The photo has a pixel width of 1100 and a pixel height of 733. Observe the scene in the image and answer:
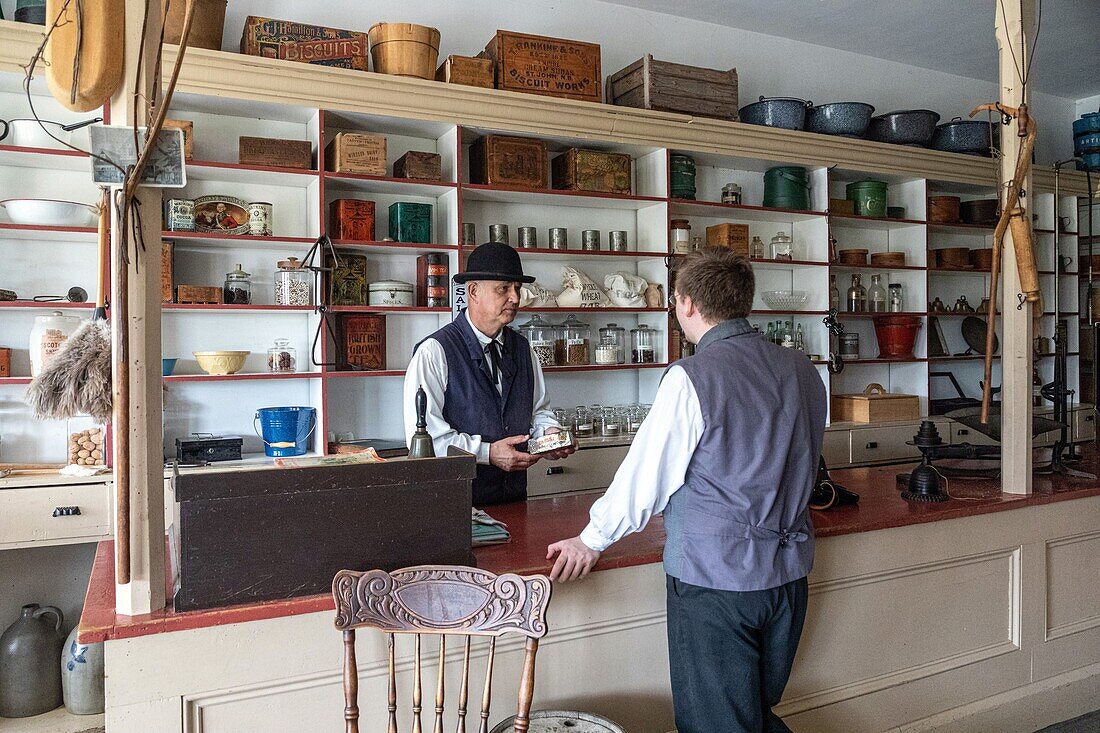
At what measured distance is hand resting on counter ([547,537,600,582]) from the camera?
1923 millimetres

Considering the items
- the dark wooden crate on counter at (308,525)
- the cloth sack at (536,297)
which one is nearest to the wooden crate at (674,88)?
the cloth sack at (536,297)

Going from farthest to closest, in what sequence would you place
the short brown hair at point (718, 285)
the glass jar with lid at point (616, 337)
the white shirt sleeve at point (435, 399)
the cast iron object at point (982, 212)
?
the cast iron object at point (982, 212), the glass jar with lid at point (616, 337), the white shirt sleeve at point (435, 399), the short brown hair at point (718, 285)

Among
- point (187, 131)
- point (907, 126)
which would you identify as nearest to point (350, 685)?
point (187, 131)

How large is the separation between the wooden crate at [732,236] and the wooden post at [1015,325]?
1962 millimetres

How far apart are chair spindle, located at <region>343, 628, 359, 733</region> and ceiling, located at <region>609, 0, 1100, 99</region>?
4.15m

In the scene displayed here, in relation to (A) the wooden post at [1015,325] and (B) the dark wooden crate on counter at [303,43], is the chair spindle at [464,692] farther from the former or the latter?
(B) the dark wooden crate on counter at [303,43]

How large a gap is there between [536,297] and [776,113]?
187cm

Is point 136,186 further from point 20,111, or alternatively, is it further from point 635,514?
point 20,111

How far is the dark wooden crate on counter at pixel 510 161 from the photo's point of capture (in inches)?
Answer: 161

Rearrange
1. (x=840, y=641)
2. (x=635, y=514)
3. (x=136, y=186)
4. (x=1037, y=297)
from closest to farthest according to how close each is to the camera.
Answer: (x=136, y=186) → (x=635, y=514) → (x=840, y=641) → (x=1037, y=297)

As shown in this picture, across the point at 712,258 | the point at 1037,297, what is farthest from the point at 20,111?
the point at 1037,297

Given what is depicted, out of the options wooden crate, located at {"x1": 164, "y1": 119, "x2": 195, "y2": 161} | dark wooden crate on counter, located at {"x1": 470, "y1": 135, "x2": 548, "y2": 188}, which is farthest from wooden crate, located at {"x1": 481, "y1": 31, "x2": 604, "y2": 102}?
wooden crate, located at {"x1": 164, "y1": 119, "x2": 195, "y2": 161}

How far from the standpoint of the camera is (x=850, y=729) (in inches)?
98.0

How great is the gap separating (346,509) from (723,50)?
14.4ft
